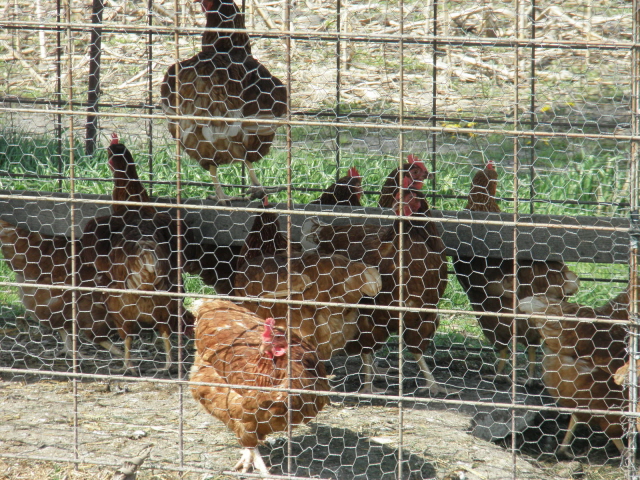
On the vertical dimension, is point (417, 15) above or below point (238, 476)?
above

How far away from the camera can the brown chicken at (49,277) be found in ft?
12.4

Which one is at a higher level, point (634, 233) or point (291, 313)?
point (634, 233)

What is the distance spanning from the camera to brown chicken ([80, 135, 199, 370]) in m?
3.58

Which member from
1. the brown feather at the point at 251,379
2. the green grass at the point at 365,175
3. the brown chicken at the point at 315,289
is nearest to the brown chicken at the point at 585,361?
the brown chicken at the point at 315,289

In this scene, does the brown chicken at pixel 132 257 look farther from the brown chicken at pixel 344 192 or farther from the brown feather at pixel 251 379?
the brown chicken at pixel 344 192

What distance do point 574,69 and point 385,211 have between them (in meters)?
4.29

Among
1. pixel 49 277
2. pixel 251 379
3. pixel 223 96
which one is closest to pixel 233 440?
pixel 251 379

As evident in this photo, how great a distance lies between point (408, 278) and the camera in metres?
3.39

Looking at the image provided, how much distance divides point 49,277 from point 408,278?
1981 millimetres

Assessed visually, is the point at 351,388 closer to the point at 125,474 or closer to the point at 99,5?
the point at 125,474

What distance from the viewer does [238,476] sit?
262 cm

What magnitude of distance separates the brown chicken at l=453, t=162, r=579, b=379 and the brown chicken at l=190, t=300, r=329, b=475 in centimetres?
111

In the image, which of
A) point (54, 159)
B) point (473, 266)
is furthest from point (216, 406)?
point (54, 159)

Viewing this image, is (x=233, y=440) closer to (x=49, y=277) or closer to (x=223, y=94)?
(x=49, y=277)
